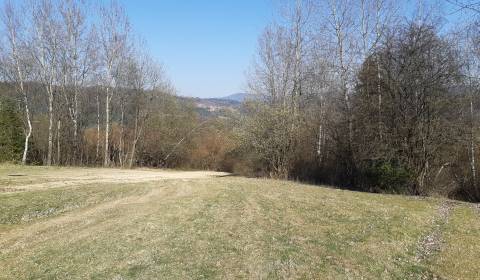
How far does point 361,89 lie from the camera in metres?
→ 29.3

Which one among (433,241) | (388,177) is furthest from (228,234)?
(388,177)

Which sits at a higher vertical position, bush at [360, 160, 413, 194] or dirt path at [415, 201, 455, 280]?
bush at [360, 160, 413, 194]

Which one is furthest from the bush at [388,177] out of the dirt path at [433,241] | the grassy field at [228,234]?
the dirt path at [433,241]

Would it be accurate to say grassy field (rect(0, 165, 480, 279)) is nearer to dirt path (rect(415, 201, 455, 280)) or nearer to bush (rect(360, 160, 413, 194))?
dirt path (rect(415, 201, 455, 280))

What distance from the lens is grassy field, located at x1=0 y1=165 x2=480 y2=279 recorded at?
10.9 metres

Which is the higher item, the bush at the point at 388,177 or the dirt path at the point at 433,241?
the bush at the point at 388,177

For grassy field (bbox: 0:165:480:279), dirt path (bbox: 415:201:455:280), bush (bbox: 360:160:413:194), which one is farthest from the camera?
bush (bbox: 360:160:413:194)

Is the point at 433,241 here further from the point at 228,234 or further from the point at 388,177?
the point at 388,177

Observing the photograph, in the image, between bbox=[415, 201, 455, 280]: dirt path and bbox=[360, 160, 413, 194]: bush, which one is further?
bbox=[360, 160, 413, 194]: bush

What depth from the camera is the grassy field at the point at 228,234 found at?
1085 centimetres

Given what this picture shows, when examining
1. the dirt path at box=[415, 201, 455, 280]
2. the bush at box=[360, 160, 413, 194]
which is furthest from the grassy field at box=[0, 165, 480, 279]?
the bush at box=[360, 160, 413, 194]

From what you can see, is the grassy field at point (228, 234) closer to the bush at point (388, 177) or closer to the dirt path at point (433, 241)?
the dirt path at point (433, 241)

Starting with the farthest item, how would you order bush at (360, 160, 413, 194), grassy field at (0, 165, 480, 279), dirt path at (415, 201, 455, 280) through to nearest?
1. bush at (360, 160, 413, 194)
2. dirt path at (415, 201, 455, 280)
3. grassy field at (0, 165, 480, 279)

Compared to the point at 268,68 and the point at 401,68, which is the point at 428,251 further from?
the point at 268,68
